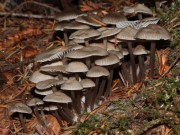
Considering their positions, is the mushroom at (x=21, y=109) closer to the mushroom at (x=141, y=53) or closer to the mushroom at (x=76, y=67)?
the mushroom at (x=76, y=67)

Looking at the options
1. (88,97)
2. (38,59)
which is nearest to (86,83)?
(88,97)

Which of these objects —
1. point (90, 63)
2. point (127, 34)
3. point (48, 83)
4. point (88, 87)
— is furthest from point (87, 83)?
point (127, 34)

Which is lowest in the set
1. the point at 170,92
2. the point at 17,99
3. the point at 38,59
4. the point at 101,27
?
the point at 17,99

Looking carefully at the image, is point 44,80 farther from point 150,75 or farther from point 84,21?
point 150,75

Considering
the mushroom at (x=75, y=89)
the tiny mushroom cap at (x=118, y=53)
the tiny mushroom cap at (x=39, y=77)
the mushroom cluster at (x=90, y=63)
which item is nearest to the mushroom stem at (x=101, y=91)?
the mushroom cluster at (x=90, y=63)

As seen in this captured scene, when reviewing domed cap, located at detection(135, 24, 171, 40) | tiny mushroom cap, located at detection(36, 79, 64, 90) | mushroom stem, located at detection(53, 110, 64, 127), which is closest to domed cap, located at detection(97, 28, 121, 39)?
A: domed cap, located at detection(135, 24, 171, 40)

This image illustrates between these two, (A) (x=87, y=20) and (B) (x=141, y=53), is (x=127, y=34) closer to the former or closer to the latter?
(B) (x=141, y=53)

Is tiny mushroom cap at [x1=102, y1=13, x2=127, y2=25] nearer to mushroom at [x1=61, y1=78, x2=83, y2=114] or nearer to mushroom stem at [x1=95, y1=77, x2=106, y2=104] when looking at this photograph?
mushroom stem at [x1=95, y1=77, x2=106, y2=104]
